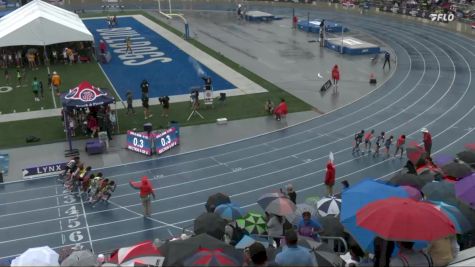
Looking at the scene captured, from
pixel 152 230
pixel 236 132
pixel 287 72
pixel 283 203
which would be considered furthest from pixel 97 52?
pixel 283 203

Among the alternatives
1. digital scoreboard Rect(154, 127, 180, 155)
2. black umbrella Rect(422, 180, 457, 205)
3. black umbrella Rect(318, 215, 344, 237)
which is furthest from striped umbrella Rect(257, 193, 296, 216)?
digital scoreboard Rect(154, 127, 180, 155)

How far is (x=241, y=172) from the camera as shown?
69.4ft

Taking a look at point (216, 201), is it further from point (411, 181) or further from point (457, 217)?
point (457, 217)

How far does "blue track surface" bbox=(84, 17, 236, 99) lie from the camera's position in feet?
108

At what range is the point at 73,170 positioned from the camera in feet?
65.9

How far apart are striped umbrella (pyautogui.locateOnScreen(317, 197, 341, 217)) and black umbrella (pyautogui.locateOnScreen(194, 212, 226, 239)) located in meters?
2.94

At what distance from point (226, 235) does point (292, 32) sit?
3979 centimetres

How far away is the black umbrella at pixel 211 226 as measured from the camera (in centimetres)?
1129

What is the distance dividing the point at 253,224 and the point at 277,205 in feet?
2.45

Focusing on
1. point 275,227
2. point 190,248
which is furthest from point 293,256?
point 275,227

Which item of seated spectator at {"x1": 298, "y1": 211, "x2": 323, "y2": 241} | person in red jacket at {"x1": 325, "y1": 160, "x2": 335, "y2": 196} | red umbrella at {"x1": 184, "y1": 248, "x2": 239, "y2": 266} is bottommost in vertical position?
person in red jacket at {"x1": 325, "y1": 160, "x2": 335, "y2": 196}

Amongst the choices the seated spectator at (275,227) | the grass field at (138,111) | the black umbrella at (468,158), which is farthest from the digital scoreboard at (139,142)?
the black umbrella at (468,158)

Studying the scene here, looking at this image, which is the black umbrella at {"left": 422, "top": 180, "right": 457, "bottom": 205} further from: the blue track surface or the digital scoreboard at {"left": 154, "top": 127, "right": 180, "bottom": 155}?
the blue track surface

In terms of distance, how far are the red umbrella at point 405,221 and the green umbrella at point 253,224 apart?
462cm
